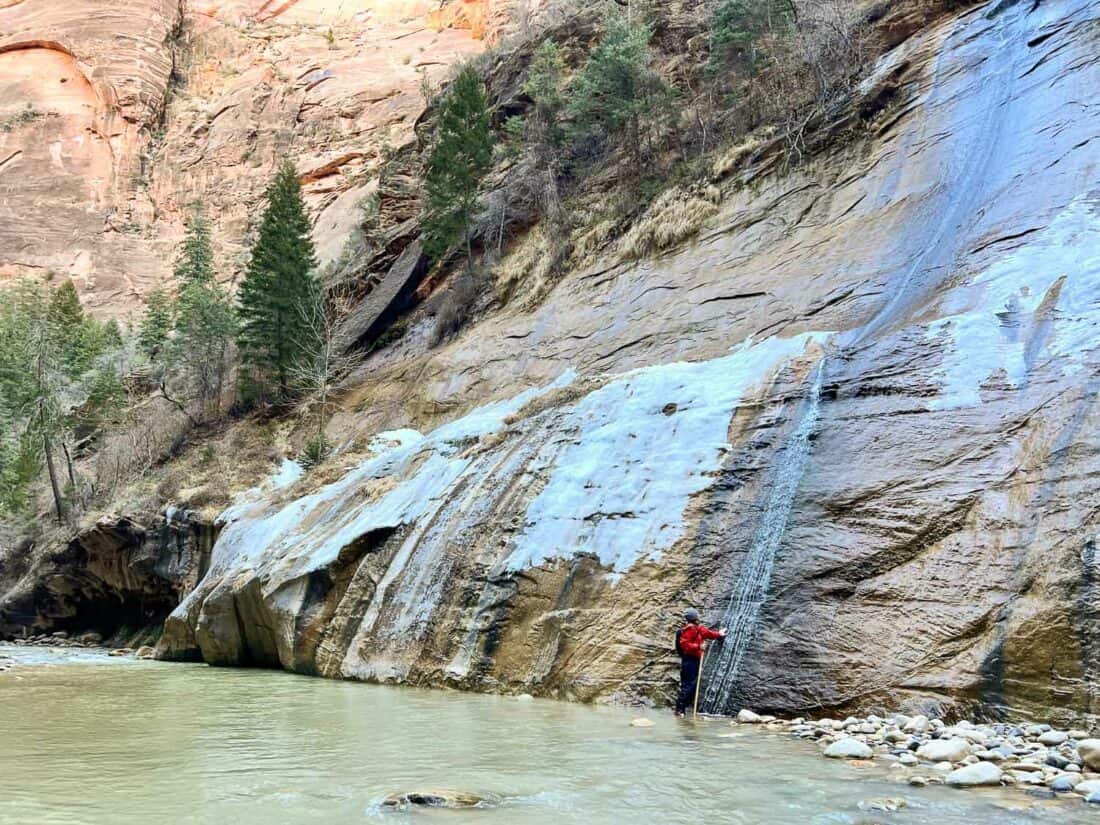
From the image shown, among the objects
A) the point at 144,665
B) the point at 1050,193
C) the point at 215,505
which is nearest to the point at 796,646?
the point at 1050,193

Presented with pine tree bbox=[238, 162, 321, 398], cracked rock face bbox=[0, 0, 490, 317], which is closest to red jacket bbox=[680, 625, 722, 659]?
pine tree bbox=[238, 162, 321, 398]

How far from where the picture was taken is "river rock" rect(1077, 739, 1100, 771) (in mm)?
5406

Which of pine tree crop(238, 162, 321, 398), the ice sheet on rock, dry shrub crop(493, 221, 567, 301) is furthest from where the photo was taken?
pine tree crop(238, 162, 321, 398)

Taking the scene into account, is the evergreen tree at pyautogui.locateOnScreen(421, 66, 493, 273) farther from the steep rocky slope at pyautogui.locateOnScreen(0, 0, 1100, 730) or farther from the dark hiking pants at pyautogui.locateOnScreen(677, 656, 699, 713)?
the dark hiking pants at pyautogui.locateOnScreen(677, 656, 699, 713)

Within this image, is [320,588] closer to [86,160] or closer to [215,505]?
[215,505]

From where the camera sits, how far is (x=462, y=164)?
26594mm

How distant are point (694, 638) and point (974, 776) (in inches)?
137

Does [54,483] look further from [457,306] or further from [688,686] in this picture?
[688,686]

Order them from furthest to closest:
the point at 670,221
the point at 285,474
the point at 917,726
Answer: the point at 285,474
the point at 670,221
the point at 917,726

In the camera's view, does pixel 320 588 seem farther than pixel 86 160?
No

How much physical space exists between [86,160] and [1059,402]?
65.4 m

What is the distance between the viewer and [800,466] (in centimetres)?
998

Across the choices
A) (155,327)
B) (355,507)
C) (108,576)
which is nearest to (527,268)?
(355,507)

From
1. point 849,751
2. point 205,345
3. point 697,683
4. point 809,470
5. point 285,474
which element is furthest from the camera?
point 205,345
